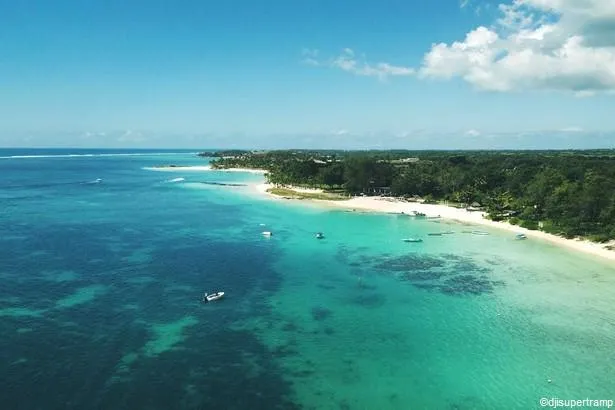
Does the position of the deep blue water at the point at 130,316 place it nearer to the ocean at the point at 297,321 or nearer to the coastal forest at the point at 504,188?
the ocean at the point at 297,321

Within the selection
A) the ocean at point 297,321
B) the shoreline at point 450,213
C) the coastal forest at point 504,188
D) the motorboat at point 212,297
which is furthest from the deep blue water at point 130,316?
the coastal forest at point 504,188

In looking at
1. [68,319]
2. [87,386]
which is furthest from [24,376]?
[68,319]

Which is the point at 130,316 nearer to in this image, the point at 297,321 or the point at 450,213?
the point at 297,321

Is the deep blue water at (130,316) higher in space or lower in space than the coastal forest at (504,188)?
lower

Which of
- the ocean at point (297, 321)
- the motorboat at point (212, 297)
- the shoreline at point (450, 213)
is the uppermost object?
the shoreline at point (450, 213)

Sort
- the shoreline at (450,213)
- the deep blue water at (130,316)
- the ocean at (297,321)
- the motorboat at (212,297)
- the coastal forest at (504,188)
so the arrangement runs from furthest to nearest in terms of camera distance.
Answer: the coastal forest at (504,188) < the shoreline at (450,213) < the motorboat at (212,297) < the ocean at (297,321) < the deep blue water at (130,316)

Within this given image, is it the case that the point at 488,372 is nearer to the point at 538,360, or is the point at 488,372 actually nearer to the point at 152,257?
the point at 538,360
